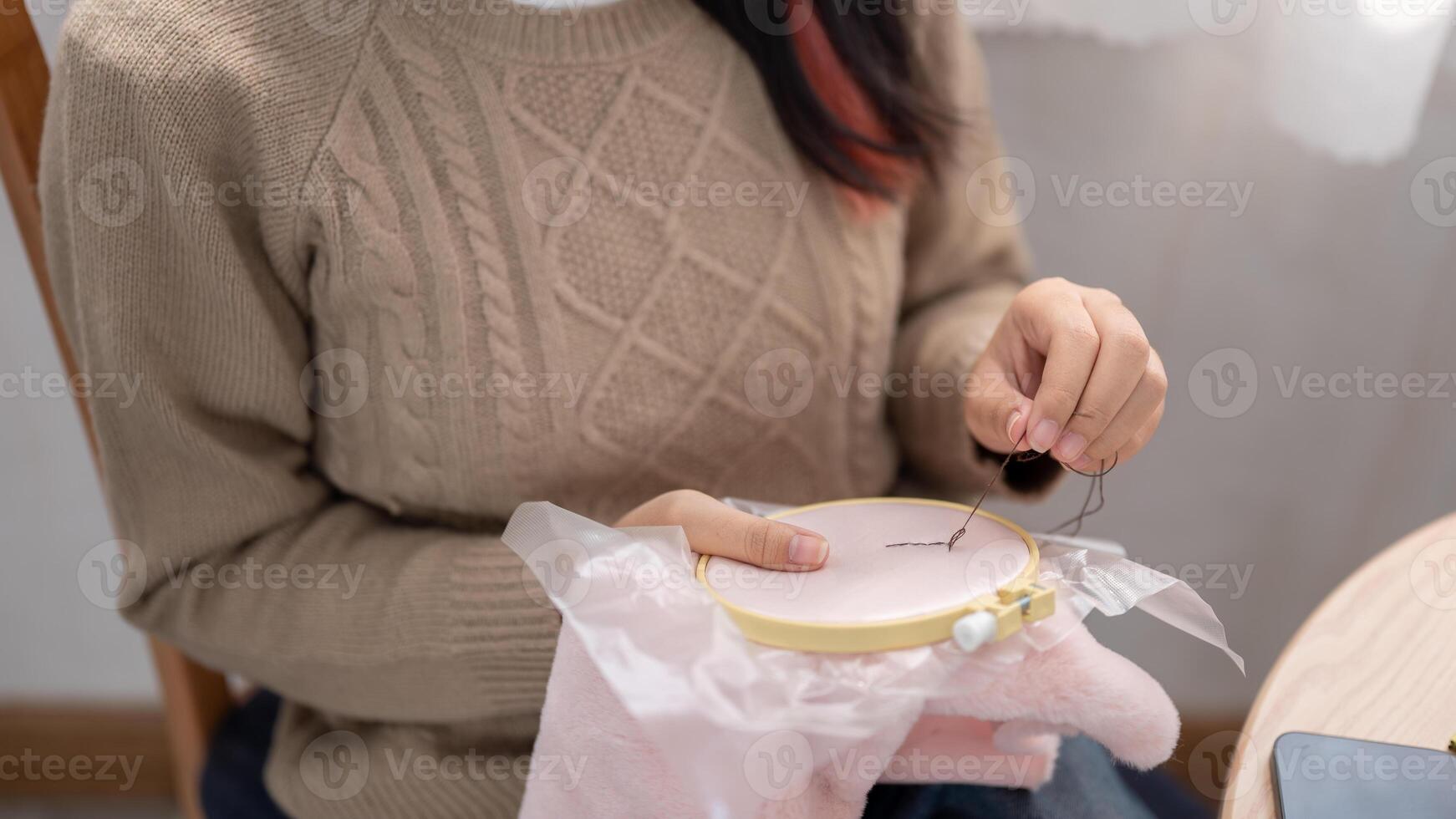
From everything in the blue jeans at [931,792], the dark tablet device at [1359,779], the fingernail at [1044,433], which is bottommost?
the blue jeans at [931,792]

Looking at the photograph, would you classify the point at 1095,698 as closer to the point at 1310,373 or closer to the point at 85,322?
the point at 85,322

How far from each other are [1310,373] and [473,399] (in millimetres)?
968

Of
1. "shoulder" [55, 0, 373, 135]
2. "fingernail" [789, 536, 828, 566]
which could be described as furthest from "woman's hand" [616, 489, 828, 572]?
"shoulder" [55, 0, 373, 135]

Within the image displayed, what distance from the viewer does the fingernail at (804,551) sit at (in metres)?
0.48

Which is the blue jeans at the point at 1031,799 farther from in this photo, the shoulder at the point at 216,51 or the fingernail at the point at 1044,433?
the shoulder at the point at 216,51

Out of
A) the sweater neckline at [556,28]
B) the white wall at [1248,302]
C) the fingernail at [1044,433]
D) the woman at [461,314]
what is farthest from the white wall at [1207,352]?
the fingernail at [1044,433]

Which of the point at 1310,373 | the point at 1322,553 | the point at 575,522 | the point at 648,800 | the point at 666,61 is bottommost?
the point at 1322,553

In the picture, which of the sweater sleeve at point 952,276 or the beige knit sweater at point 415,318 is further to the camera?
the sweater sleeve at point 952,276

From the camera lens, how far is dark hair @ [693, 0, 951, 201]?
690 millimetres

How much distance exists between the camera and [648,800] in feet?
1.55

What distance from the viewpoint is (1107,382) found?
0.49 metres

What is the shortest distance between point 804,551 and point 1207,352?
2.72 feet

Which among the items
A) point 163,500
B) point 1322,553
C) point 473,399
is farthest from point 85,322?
point 1322,553

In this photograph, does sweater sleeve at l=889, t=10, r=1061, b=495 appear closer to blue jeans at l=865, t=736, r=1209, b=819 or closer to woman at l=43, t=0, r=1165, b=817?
woman at l=43, t=0, r=1165, b=817
